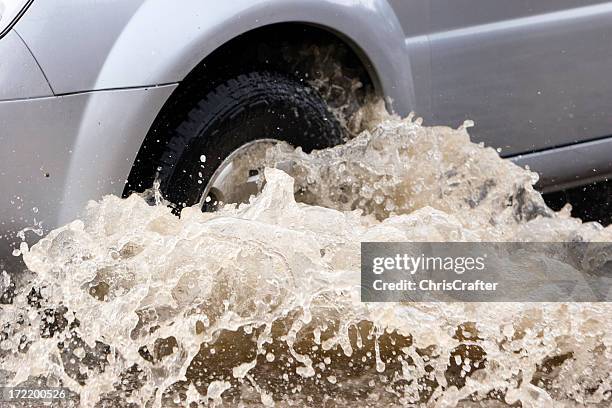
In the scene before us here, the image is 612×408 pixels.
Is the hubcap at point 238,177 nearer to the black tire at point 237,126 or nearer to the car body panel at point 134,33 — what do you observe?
the black tire at point 237,126

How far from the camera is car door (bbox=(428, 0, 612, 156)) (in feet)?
12.8

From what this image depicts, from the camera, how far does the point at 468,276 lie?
3.19m

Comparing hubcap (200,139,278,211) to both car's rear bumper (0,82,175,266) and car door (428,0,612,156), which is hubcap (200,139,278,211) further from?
car door (428,0,612,156)

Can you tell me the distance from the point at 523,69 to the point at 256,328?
166 centimetres

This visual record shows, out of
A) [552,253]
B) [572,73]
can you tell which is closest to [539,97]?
[572,73]

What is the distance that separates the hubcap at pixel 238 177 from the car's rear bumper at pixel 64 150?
0.95 ft

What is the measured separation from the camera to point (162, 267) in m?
2.93

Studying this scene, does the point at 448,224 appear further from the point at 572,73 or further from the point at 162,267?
the point at 572,73

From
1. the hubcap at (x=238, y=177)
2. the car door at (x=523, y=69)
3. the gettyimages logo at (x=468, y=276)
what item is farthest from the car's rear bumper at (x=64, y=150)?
the car door at (x=523, y=69)

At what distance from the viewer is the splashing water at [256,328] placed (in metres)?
2.87

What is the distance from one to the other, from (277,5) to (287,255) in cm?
81

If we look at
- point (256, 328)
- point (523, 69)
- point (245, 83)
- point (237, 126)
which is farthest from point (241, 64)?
point (523, 69)

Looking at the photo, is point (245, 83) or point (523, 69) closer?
point (245, 83)

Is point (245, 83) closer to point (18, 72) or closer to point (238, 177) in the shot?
point (238, 177)
